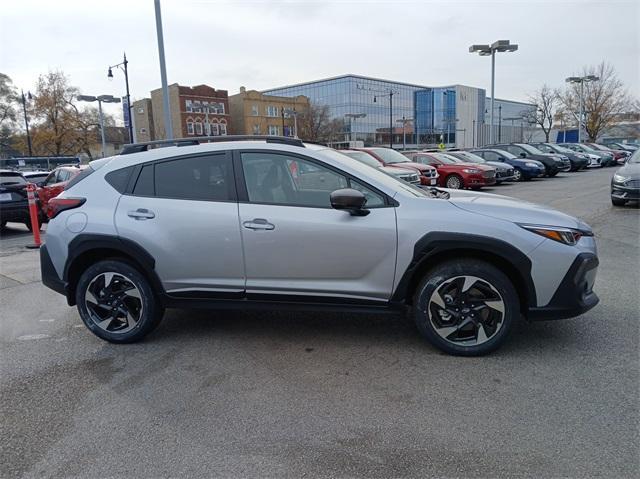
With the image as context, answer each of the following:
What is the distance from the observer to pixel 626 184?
11.1m

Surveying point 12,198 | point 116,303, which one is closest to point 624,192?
point 116,303

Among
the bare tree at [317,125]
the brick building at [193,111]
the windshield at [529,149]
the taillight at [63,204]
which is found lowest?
the taillight at [63,204]

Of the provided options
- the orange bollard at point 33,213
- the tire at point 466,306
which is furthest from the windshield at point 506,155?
the tire at point 466,306

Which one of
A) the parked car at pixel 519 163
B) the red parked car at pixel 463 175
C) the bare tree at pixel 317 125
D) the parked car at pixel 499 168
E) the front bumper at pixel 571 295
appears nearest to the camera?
the front bumper at pixel 571 295

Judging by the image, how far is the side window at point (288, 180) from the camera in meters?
3.76

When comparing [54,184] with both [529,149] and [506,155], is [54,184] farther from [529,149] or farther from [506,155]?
[529,149]

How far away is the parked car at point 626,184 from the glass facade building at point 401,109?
6797 cm

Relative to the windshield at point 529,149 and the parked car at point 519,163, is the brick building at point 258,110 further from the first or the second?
the parked car at point 519,163

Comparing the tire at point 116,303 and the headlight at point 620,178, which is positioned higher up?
the headlight at point 620,178

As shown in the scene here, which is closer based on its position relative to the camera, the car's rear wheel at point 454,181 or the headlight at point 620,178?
the headlight at point 620,178

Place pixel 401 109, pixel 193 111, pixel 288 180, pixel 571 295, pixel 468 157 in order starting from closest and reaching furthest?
pixel 571 295, pixel 288 180, pixel 468 157, pixel 193 111, pixel 401 109

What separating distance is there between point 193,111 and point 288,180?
73744mm

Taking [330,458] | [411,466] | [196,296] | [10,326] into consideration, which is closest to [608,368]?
[411,466]

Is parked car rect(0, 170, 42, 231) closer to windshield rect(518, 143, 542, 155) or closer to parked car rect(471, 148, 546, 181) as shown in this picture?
parked car rect(471, 148, 546, 181)
